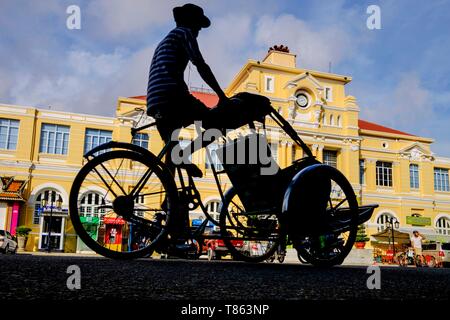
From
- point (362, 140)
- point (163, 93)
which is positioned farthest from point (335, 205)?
point (362, 140)

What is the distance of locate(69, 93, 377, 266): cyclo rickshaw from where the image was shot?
3.25m

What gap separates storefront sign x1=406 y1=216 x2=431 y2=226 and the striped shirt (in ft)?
119

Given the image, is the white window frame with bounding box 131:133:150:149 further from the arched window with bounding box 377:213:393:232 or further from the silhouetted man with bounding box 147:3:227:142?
the silhouetted man with bounding box 147:3:227:142

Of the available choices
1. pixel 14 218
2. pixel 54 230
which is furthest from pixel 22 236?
pixel 54 230

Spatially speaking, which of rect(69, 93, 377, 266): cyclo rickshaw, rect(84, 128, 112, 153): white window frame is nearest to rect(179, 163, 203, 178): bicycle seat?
rect(69, 93, 377, 266): cyclo rickshaw

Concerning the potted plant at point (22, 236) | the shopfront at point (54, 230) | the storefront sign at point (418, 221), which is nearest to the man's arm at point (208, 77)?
the potted plant at point (22, 236)

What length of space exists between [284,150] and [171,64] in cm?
2951

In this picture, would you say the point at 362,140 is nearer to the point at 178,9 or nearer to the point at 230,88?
the point at 230,88

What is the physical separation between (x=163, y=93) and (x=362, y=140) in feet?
115

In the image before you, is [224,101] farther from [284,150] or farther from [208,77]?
[284,150]

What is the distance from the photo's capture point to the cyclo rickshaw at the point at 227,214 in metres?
3.25

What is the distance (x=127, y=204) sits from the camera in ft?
10.5

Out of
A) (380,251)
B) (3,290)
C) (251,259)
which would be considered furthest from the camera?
(380,251)

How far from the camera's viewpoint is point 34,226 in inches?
1094
